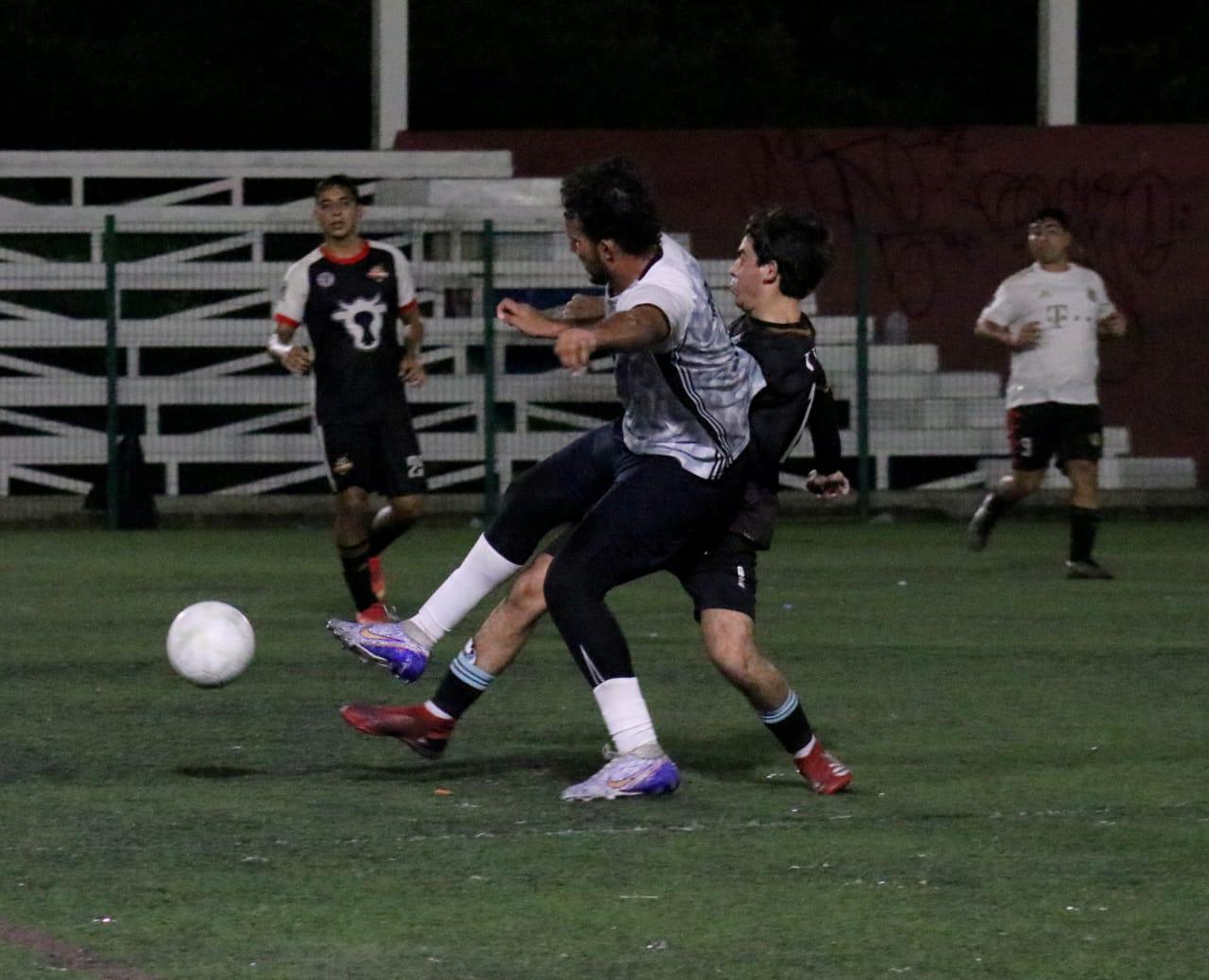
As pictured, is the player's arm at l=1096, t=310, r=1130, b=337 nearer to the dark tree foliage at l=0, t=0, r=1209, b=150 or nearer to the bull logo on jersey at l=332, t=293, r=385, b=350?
the bull logo on jersey at l=332, t=293, r=385, b=350

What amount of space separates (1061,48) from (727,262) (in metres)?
4.06

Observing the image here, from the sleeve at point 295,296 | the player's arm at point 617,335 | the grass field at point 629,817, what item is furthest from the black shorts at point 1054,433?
the player's arm at point 617,335

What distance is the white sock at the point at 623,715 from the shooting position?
7.15 m

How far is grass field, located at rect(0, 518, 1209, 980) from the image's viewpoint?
5418 mm

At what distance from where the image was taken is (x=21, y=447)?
1892cm

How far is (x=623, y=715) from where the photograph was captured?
23.5ft

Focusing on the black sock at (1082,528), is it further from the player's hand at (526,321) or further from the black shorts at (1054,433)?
the player's hand at (526,321)

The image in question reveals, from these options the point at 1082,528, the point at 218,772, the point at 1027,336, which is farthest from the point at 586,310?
the point at 1082,528

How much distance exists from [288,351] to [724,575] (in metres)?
4.59

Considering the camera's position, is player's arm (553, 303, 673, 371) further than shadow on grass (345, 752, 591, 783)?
No

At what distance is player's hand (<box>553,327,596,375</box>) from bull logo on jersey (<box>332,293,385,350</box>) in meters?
5.42

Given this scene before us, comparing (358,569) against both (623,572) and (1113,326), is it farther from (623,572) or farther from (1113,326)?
(1113,326)

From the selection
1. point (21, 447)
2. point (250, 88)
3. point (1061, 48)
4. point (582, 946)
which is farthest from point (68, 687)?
point (250, 88)

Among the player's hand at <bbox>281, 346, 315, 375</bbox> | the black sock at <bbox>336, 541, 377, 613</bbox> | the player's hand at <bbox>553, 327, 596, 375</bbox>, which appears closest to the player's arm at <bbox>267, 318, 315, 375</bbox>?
the player's hand at <bbox>281, 346, 315, 375</bbox>
